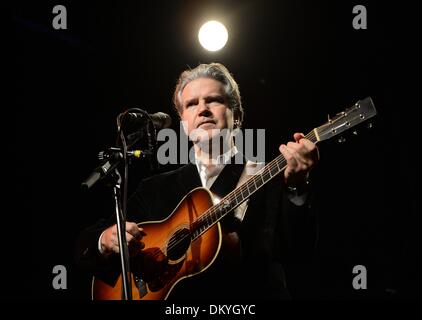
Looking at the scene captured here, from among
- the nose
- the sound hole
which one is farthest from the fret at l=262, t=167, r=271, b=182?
the nose

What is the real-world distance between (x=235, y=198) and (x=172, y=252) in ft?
1.51

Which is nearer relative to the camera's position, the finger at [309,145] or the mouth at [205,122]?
the finger at [309,145]

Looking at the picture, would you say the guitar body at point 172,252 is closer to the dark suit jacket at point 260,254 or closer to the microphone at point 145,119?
the dark suit jacket at point 260,254

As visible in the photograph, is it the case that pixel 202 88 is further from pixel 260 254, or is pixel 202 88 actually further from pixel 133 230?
pixel 260 254

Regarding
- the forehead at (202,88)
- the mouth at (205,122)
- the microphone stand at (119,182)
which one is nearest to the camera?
the microphone stand at (119,182)

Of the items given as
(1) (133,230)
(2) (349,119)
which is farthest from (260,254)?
(2) (349,119)

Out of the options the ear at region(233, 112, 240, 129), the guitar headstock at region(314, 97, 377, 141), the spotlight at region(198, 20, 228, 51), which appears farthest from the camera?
the spotlight at region(198, 20, 228, 51)

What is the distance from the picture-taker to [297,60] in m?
3.95

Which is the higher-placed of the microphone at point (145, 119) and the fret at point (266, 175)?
the microphone at point (145, 119)

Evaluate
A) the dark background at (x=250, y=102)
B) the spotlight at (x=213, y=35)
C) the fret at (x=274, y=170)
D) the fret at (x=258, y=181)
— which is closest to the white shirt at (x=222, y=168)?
the fret at (x=258, y=181)

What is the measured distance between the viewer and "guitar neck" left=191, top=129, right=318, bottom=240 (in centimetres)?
211

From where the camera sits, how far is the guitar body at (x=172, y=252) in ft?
6.93

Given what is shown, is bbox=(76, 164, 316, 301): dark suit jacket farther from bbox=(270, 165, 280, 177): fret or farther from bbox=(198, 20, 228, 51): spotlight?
bbox=(198, 20, 228, 51): spotlight
